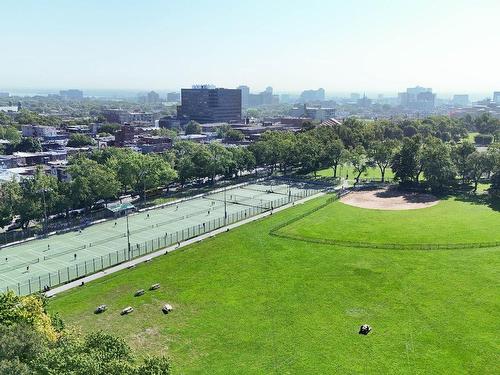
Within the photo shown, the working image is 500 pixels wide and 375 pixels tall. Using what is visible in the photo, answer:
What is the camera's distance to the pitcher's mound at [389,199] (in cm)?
9400

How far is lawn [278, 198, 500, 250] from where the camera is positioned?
7094 cm

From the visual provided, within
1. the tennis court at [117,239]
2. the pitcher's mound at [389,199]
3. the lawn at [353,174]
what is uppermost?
the pitcher's mound at [389,199]

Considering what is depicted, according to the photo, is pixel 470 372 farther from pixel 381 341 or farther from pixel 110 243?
pixel 110 243

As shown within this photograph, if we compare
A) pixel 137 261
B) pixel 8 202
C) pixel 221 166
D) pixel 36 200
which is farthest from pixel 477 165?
pixel 8 202

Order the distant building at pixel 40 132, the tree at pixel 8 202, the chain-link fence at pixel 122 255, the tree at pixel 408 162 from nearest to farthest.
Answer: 1. the chain-link fence at pixel 122 255
2. the tree at pixel 8 202
3. the tree at pixel 408 162
4. the distant building at pixel 40 132

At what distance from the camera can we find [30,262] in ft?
208

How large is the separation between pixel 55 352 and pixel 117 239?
48.6 meters

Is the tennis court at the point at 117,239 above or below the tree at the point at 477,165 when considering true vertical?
below

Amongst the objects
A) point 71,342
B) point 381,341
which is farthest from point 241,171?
point 71,342

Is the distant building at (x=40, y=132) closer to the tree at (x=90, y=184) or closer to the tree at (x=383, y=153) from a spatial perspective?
the tree at (x=90, y=184)

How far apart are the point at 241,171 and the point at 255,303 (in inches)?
3218

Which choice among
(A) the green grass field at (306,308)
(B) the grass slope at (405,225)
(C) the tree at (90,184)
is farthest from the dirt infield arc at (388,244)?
(C) the tree at (90,184)

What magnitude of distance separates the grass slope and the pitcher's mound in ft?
10.9

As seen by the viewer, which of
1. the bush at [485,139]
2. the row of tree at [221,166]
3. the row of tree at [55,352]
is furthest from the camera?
the bush at [485,139]
